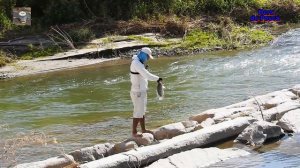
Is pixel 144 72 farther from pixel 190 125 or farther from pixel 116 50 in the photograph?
pixel 116 50

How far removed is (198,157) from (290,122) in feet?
8.92

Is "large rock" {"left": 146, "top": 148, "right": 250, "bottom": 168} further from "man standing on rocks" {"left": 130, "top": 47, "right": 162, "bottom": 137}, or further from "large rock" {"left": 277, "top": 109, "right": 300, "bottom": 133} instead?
"large rock" {"left": 277, "top": 109, "right": 300, "bottom": 133}

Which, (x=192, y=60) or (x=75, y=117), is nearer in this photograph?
(x=75, y=117)

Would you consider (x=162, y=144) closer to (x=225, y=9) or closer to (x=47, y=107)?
(x=47, y=107)

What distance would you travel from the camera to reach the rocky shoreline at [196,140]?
29.1 feet

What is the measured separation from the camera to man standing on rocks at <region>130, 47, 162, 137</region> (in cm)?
1020

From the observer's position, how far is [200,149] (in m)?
9.50

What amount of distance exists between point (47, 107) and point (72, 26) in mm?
14040

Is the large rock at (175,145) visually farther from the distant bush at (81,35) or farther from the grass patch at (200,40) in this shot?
the distant bush at (81,35)

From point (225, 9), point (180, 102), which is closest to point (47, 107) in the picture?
point (180, 102)

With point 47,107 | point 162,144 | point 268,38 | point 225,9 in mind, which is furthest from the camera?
point 225,9

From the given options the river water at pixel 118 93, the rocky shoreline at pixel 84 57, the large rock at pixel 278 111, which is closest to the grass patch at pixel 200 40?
the rocky shoreline at pixel 84 57

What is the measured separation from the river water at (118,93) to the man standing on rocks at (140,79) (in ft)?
3.88

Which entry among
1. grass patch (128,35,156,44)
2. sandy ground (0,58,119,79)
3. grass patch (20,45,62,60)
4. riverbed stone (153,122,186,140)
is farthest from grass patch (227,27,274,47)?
riverbed stone (153,122,186,140)
